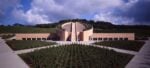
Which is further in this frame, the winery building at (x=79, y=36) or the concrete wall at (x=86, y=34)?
the winery building at (x=79, y=36)

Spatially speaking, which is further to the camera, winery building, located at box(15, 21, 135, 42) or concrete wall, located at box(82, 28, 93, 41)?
winery building, located at box(15, 21, 135, 42)

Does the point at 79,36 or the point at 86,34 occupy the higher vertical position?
the point at 86,34

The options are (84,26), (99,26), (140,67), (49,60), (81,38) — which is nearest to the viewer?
(140,67)

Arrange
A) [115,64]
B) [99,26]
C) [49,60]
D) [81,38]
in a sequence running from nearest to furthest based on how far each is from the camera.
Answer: [115,64] → [49,60] → [81,38] → [99,26]

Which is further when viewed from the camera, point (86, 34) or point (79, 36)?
point (79, 36)

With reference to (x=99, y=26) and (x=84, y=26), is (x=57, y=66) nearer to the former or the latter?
(x=84, y=26)

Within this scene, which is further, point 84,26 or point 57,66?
point 84,26

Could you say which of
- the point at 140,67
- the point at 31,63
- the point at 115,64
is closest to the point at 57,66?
the point at 31,63

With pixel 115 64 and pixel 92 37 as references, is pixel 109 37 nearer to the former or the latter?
pixel 92 37

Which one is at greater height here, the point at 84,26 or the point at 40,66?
the point at 84,26

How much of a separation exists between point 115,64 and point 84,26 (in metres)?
36.4

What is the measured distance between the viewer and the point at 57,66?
72.1 feet

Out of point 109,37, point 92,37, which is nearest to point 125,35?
point 109,37

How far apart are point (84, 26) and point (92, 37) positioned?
606cm
